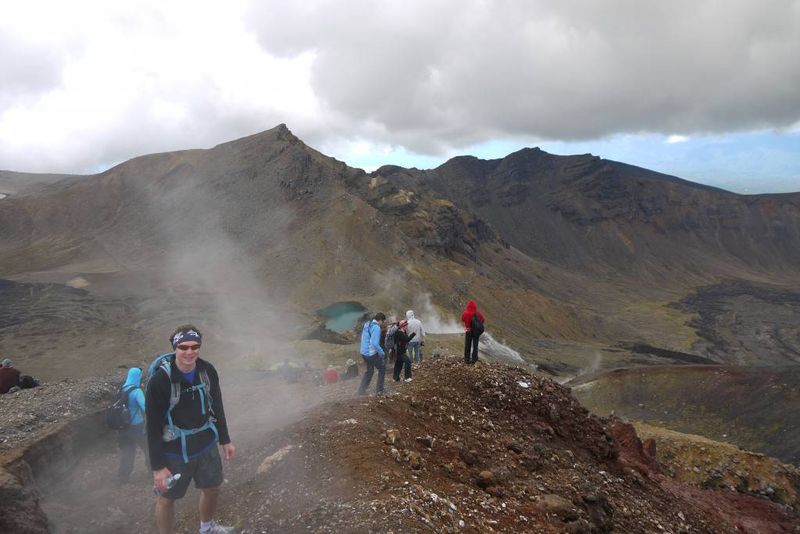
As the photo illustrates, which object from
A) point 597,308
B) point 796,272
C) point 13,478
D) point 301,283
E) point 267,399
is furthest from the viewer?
point 796,272

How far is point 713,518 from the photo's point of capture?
12492mm

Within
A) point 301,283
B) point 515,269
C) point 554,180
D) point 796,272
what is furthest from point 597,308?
point 796,272

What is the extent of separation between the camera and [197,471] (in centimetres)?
618

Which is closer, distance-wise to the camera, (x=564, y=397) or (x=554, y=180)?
(x=564, y=397)

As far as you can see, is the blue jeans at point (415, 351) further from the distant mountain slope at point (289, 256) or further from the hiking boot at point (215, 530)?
the distant mountain slope at point (289, 256)

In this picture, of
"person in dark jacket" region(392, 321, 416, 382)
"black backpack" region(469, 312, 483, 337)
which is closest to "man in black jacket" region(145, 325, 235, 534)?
"person in dark jacket" region(392, 321, 416, 382)

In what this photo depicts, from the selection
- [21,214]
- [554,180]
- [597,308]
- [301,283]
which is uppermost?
[554,180]

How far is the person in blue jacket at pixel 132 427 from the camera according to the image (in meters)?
Answer: 9.80

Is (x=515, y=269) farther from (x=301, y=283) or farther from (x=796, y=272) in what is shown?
(x=796, y=272)

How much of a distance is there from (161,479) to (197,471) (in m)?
0.54

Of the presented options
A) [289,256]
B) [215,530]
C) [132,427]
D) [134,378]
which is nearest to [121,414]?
[132,427]

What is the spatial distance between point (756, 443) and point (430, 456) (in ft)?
84.2

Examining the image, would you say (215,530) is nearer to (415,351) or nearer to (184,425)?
(184,425)

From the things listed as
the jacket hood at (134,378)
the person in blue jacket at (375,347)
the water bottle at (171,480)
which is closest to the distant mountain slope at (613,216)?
the person in blue jacket at (375,347)
